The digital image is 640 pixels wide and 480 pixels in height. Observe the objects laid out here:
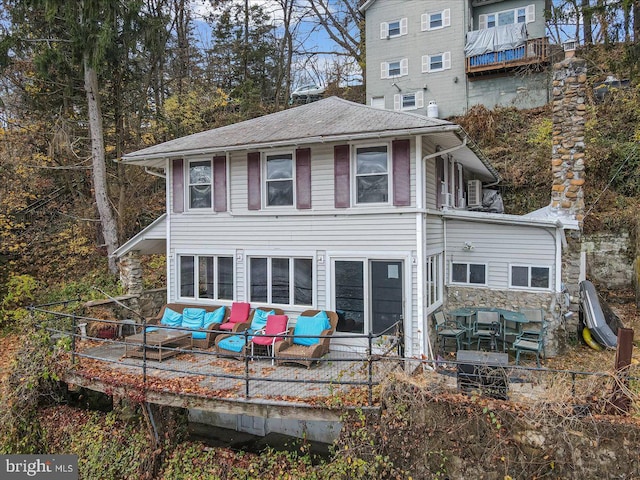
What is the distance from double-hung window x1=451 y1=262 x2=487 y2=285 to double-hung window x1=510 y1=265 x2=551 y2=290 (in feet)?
2.43

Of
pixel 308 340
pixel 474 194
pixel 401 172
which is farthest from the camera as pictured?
pixel 474 194

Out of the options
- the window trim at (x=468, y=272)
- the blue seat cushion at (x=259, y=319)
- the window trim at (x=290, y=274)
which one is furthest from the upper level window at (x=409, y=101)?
the blue seat cushion at (x=259, y=319)

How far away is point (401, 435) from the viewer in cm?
618

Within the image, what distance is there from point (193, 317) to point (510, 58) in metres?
20.6

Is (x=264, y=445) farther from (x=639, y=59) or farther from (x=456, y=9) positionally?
(x=456, y=9)

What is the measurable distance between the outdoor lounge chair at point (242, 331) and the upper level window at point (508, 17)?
2142cm

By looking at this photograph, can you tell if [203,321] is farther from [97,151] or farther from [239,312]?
[97,151]

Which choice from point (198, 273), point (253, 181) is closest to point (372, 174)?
point (253, 181)

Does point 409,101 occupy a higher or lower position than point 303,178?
higher

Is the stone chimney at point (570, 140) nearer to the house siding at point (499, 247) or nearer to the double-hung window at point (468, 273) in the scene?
the house siding at point (499, 247)

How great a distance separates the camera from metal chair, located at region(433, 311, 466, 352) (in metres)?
9.58

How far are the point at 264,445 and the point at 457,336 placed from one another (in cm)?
512

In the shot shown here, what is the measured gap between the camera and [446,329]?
10055mm

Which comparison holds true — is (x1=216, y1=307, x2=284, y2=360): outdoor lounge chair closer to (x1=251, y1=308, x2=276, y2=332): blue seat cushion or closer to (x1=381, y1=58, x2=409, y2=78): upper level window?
(x1=251, y1=308, x2=276, y2=332): blue seat cushion
